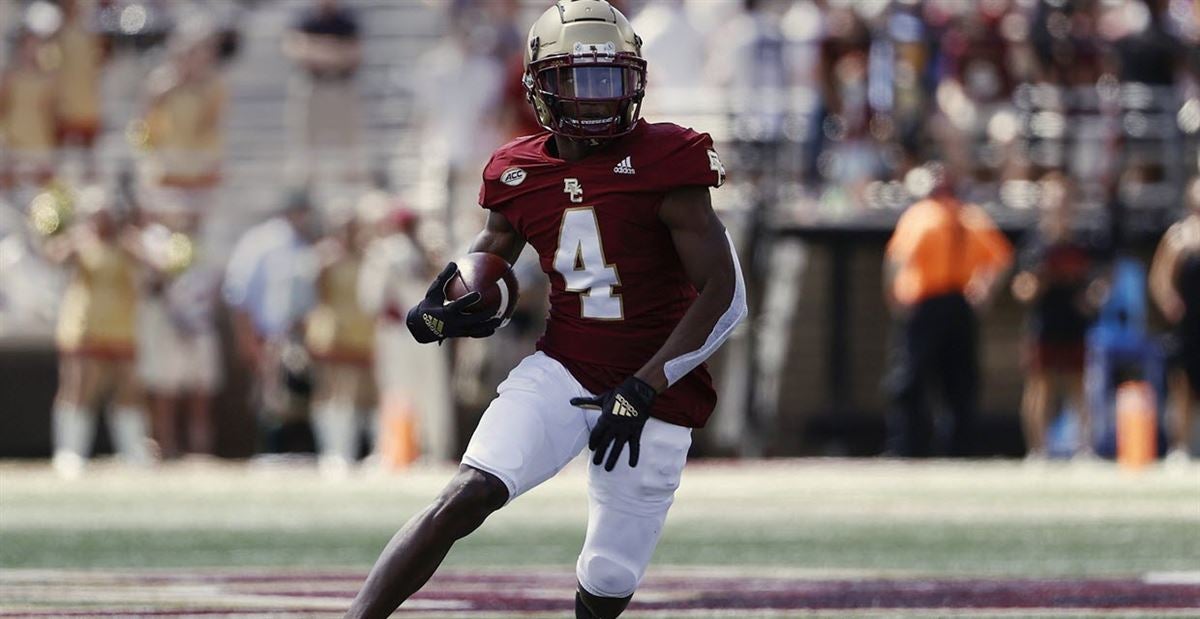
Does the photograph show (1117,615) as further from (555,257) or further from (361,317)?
(361,317)

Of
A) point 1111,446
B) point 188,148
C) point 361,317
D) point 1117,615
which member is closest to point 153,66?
point 188,148

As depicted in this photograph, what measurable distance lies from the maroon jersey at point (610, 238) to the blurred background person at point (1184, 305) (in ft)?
31.6

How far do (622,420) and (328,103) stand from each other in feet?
38.8

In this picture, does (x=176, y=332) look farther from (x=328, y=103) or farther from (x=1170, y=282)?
(x=1170, y=282)

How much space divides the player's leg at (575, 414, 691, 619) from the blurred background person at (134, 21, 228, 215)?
450 inches

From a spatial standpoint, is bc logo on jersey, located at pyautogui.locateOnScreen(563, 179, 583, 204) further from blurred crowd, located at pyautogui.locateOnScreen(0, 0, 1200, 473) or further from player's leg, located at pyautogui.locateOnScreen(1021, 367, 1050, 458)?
player's leg, located at pyautogui.locateOnScreen(1021, 367, 1050, 458)

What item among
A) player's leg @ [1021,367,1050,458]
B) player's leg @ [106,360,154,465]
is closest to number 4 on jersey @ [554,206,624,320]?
player's leg @ [1021,367,1050,458]

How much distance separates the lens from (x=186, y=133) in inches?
647

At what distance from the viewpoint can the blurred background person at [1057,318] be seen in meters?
14.6

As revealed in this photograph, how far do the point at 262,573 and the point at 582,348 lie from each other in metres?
3.07

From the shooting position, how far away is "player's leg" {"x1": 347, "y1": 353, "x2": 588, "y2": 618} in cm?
474

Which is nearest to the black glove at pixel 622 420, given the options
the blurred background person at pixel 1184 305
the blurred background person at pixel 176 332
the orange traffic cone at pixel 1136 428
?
the orange traffic cone at pixel 1136 428

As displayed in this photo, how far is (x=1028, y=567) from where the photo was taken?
8.17 meters

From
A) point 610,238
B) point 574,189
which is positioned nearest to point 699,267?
point 610,238
